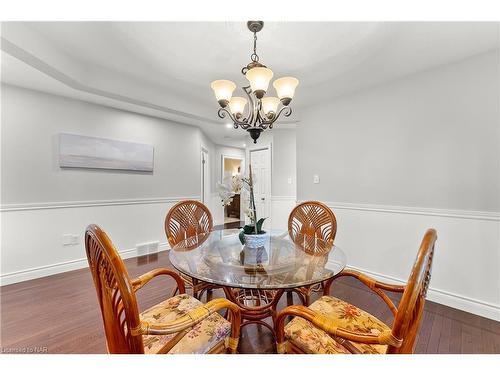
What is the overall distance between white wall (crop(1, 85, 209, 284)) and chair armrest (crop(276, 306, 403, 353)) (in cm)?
296

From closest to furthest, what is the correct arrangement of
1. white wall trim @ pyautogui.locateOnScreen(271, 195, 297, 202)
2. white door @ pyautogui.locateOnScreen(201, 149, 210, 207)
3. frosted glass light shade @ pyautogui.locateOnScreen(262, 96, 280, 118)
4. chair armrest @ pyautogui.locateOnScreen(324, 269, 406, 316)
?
chair armrest @ pyautogui.locateOnScreen(324, 269, 406, 316) < frosted glass light shade @ pyautogui.locateOnScreen(262, 96, 280, 118) < white wall trim @ pyautogui.locateOnScreen(271, 195, 297, 202) < white door @ pyautogui.locateOnScreen(201, 149, 210, 207)

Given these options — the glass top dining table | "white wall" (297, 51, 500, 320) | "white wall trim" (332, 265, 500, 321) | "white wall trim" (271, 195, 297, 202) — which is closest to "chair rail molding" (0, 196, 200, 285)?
the glass top dining table

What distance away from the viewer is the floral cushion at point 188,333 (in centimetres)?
100

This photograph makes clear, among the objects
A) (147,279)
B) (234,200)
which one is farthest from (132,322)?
(234,200)

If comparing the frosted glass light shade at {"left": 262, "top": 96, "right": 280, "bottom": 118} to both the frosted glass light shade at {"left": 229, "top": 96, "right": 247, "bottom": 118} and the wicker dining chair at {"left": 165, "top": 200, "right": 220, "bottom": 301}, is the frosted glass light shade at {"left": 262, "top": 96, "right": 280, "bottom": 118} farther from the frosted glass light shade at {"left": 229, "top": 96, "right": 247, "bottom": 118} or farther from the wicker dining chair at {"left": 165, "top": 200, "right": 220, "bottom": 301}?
the wicker dining chair at {"left": 165, "top": 200, "right": 220, "bottom": 301}

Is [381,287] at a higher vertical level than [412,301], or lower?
lower

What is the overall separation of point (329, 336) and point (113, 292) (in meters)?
0.97

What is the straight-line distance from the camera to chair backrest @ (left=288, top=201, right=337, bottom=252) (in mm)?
1958

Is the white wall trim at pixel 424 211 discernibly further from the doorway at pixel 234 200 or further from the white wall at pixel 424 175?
the doorway at pixel 234 200

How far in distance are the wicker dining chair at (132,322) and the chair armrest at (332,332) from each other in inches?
8.4

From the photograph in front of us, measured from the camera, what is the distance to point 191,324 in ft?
3.01

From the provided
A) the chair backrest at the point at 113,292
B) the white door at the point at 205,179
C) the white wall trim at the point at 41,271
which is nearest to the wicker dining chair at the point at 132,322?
the chair backrest at the point at 113,292

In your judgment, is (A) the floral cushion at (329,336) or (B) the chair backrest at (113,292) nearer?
(B) the chair backrest at (113,292)

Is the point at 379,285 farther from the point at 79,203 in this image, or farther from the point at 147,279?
the point at 79,203
